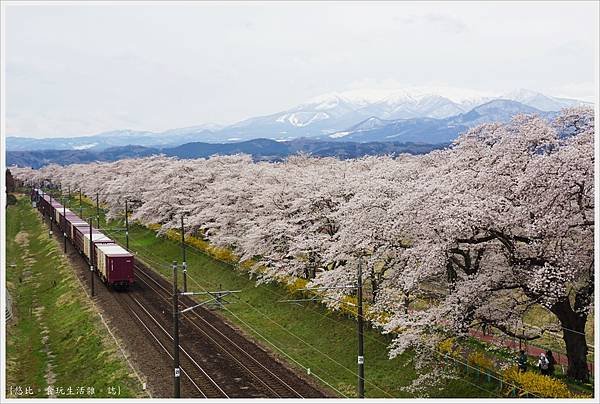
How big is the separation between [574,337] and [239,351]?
1362cm

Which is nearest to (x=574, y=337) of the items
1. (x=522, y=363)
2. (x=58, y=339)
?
(x=522, y=363)

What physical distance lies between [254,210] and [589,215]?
25.6 m

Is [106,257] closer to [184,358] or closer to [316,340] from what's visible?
[184,358]

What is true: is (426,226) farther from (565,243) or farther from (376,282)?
(376,282)

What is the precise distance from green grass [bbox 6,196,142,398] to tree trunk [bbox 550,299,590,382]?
14.5m

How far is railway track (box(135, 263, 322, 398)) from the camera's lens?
73.0ft

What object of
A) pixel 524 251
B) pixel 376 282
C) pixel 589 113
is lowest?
pixel 376 282

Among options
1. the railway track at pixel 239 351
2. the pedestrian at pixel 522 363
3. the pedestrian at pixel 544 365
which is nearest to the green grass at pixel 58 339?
the railway track at pixel 239 351

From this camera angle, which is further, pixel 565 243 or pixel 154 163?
pixel 154 163

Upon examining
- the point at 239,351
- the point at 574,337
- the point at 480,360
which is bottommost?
the point at 239,351

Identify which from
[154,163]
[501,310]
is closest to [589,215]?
[501,310]

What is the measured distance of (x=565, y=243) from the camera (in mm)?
18703

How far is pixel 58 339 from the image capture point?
3150cm

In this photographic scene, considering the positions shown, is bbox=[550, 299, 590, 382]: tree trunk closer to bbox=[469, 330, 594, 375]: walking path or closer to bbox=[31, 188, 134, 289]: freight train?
bbox=[469, 330, 594, 375]: walking path
